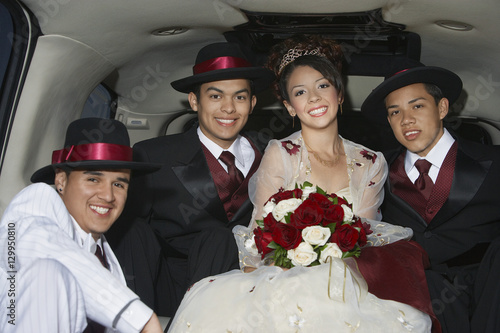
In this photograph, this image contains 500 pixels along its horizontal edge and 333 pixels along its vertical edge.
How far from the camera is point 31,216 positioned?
7.66ft

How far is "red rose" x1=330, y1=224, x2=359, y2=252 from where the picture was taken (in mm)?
2596

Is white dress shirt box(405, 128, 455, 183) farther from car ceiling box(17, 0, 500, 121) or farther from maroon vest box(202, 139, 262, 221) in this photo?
maroon vest box(202, 139, 262, 221)

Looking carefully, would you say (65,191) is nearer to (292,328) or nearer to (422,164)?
(292,328)

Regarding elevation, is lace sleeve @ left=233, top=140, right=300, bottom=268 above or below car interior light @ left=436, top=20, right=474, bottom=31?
below

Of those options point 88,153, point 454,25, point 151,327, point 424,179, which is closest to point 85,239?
point 88,153

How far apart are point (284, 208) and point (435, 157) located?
121cm

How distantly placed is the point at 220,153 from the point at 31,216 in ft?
4.77

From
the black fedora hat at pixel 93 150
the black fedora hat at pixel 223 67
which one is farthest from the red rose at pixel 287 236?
the black fedora hat at pixel 223 67

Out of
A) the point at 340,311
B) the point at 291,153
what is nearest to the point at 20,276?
the point at 340,311

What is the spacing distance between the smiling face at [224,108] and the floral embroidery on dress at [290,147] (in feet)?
1.14

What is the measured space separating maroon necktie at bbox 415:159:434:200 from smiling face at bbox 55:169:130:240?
1.64 metres

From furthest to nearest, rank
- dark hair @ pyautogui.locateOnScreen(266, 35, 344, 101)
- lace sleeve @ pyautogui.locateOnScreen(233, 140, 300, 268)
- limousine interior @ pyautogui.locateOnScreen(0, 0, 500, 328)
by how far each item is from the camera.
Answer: dark hair @ pyautogui.locateOnScreen(266, 35, 344, 101)
lace sleeve @ pyautogui.locateOnScreen(233, 140, 300, 268)
limousine interior @ pyautogui.locateOnScreen(0, 0, 500, 328)

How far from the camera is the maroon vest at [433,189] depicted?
11.0ft

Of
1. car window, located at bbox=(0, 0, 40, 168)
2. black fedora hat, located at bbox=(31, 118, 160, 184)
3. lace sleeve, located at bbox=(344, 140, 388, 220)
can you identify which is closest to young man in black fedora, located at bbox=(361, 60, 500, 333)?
lace sleeve, located at bbox=(344, 140, 388, 220)
